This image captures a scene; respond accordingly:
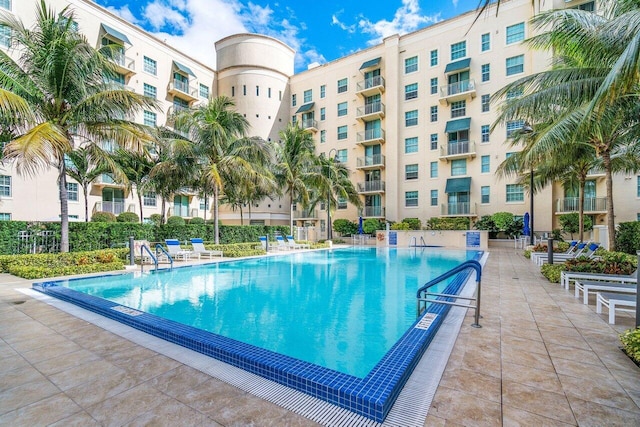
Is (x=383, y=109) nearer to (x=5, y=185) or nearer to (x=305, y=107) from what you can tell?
(x=305, y=107)

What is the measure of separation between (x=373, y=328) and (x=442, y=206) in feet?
76.3

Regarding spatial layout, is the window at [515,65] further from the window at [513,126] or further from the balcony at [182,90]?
the balcony at [182,90]

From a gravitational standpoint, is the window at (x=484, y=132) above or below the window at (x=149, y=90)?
below

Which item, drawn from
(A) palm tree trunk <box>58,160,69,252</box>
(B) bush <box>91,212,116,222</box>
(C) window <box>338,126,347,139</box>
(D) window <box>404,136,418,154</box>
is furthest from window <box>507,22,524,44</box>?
(B) bush <box>91,212,116,222</box>

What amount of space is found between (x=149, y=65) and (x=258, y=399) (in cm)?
3189

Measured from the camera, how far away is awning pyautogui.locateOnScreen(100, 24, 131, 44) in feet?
77.2

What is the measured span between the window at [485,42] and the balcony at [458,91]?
9.33ft

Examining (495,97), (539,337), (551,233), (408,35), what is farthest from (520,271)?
(408,35)

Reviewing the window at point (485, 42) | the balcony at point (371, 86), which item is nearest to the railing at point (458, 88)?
the window at point (485, 42)

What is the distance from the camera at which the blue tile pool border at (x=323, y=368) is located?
2.67m

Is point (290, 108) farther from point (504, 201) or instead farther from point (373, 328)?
point (373, 328)

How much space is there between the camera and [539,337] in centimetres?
419

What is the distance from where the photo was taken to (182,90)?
29047mm

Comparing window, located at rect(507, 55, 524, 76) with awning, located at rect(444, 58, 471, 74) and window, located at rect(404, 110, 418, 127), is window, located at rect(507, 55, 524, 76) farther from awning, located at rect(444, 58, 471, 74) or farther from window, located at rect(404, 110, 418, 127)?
window, located at rect(404, 110, 418, 127)
